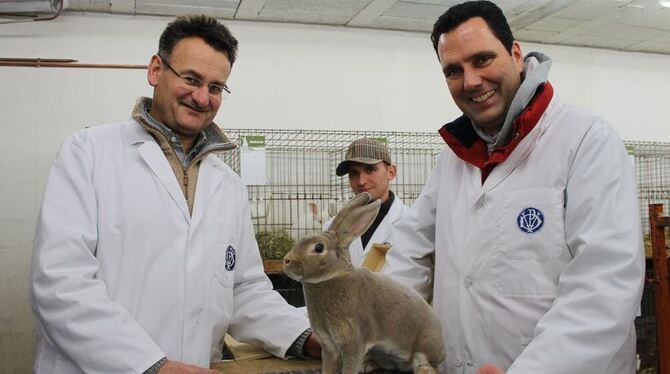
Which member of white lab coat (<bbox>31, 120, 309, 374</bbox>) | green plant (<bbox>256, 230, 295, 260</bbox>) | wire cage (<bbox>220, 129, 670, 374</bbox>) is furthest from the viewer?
wire cage (<bbox>220, 129, 670, 374</bbox>)

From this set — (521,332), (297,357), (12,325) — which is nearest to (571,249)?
(521,332)

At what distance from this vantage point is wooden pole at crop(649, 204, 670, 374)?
2762 mm

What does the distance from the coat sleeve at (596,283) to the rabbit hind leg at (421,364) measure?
176 millimetres

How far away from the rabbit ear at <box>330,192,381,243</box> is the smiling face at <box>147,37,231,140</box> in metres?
0.63

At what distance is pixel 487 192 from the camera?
1438mm

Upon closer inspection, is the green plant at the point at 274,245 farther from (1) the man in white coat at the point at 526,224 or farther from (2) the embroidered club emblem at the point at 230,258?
(1) the man in white coat at the point at 526,224

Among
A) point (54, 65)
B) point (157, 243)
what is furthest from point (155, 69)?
point (54, 65)

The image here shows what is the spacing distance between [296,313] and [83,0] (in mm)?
3763

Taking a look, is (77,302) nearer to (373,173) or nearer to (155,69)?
(155,69)

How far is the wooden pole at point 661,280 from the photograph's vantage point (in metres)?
2.76

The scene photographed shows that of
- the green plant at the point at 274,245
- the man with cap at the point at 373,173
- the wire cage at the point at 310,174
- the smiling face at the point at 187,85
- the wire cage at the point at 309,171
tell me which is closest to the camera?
the smiling face at the point at 187,85

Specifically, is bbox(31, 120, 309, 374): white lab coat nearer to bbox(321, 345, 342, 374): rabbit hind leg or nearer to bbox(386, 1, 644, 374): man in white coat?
Answer: bbox(321, 345, 342, 374): rabbit hind leg

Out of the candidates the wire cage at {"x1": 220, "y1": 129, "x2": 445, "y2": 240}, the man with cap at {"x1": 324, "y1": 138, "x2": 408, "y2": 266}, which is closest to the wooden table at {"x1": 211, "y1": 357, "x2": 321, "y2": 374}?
the man with cap at {"x1": 324, "y1": 138, "x2": 408, "y2": 266}

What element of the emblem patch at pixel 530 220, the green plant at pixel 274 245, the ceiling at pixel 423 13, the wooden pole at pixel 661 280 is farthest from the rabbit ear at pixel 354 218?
the ceiling at pixel 423 13
